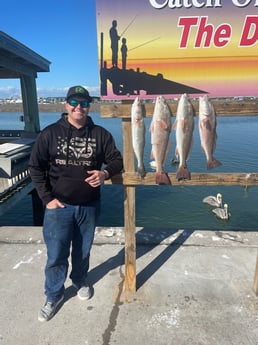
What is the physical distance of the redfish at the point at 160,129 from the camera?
2.55m

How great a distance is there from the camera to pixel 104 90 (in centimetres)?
272

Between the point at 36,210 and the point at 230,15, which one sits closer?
the point at 230,15

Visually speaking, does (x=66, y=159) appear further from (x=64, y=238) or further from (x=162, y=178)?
(x=162, y=178)

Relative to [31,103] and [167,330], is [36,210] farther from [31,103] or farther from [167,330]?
[167,330]

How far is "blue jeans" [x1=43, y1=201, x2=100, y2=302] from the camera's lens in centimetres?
274

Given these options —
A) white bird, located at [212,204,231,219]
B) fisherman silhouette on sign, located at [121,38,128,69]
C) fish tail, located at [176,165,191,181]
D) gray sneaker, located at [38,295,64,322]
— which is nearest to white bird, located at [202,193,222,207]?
white bird, located at [212,204,231,219]

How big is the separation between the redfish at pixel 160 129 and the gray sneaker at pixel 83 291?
1.63 meters

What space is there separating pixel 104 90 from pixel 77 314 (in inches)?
89.6

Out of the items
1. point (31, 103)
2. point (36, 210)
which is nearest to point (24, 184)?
point (36, 210)

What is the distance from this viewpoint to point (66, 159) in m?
2.65

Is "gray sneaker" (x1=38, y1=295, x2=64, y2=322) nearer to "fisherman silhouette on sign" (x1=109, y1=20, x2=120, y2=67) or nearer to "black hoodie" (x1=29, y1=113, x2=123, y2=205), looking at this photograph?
"black hoodie" (x1=29, y1=113, x2=123, y2=205)

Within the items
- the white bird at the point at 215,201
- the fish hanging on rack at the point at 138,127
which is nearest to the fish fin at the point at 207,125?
the fish hanging on rack at the point at 138,127

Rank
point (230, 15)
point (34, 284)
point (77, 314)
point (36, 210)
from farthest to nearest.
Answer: point (36, 210) < point (34, 284) < point (77, 314) < point (230, 15)

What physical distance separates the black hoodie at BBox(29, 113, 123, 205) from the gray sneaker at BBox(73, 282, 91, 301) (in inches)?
40.4
